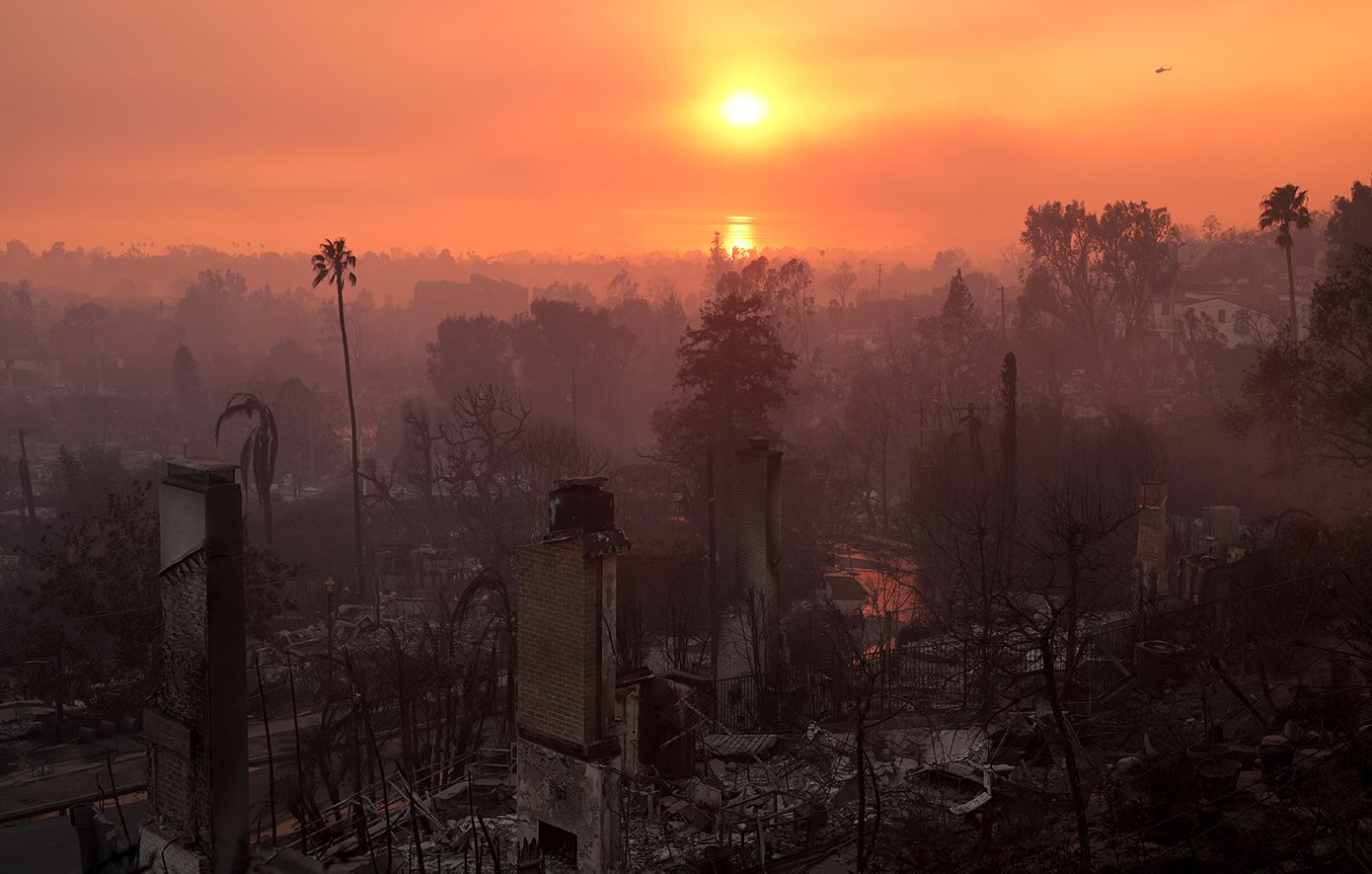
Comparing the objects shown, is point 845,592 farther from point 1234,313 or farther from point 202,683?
point 1234,313

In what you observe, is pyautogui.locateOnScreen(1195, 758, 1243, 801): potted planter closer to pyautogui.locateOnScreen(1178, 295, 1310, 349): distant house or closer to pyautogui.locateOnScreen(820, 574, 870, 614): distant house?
pyautogui.locateOnScreen(820, 574, 870, 614): distant house

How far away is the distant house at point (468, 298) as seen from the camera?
14338 centimetres

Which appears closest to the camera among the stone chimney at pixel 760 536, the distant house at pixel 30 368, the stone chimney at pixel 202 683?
the stone chimney at pixel 202 683

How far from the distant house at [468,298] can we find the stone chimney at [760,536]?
423ft

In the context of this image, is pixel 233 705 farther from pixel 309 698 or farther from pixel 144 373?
pixel 144 373

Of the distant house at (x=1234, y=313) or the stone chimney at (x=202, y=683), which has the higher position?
the distant house at (x=1234, y=313)

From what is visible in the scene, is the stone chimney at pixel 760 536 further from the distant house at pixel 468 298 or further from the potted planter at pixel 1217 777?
the distant house at pixel 468 298

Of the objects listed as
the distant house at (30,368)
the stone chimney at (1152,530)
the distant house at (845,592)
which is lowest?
the distant house at (845,592)

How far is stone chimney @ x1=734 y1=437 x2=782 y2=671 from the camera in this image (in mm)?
15359

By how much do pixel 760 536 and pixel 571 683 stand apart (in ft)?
22.9

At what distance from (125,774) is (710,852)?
12395 mm

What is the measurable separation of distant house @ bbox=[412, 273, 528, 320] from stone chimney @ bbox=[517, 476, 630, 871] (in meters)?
135

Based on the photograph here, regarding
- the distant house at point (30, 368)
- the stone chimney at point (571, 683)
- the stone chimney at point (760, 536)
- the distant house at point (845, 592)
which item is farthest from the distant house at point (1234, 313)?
the distant house at point (30, 368)

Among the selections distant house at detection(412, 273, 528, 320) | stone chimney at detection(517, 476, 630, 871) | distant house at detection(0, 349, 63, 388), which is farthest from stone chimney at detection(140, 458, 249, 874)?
distant house at detection(412, 273, 528, 320)
